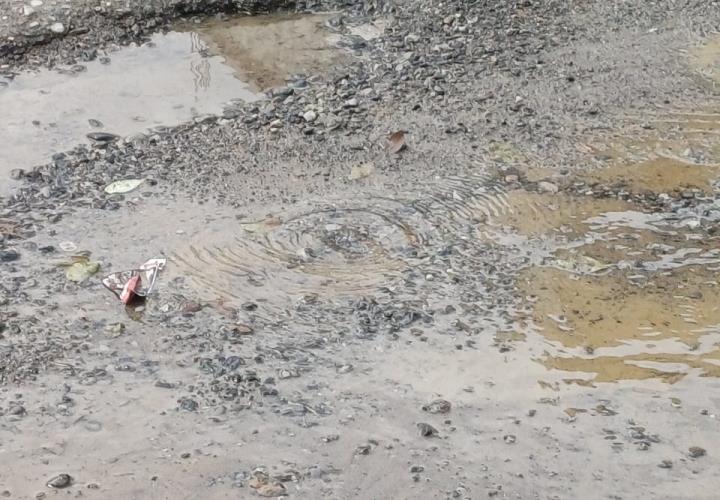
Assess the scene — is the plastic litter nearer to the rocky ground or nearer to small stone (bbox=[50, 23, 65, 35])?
the rocky ground

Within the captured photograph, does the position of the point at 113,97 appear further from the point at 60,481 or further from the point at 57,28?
the point at 60,481

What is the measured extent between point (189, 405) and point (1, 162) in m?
1.93

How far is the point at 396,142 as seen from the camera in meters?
4.11

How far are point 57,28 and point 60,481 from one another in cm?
327

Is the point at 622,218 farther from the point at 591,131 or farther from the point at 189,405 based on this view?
the point at 189,405

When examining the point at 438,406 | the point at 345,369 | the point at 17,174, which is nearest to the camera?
the point at 438,406

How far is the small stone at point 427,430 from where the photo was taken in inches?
105

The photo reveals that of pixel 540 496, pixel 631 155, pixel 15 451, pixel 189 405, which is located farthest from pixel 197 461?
pixel 631 155

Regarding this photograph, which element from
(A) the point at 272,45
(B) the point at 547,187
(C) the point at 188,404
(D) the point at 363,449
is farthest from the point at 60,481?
(A) the point at 272,45

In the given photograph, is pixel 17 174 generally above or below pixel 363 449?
above

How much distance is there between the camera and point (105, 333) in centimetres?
307

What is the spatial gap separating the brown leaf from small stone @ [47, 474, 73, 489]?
84.6 inches

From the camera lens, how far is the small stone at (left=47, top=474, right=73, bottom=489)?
2.50 meters

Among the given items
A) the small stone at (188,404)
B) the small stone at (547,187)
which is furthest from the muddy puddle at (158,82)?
the small stone at (188,404)
